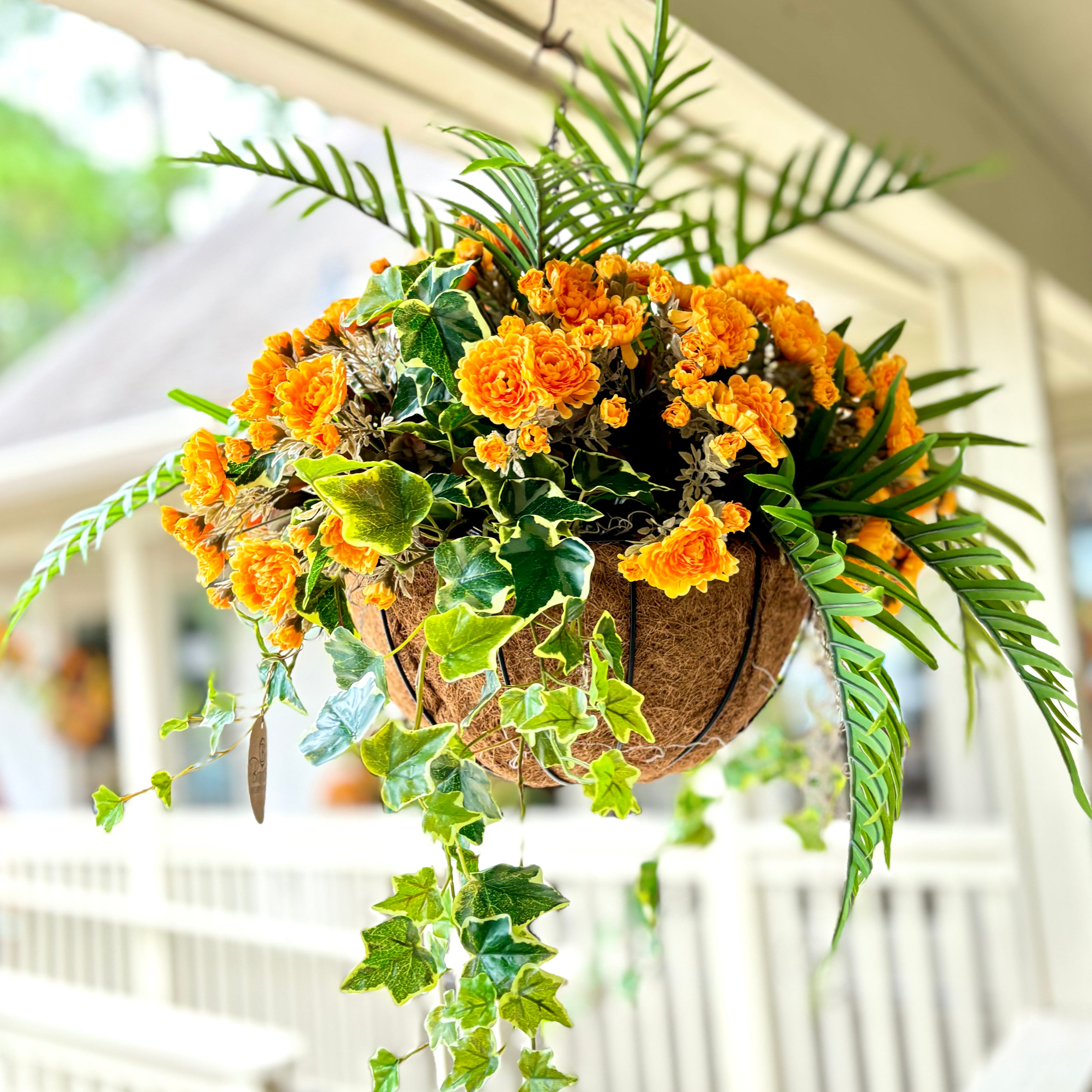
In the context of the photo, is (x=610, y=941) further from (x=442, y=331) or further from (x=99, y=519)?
(x=442, y=331)

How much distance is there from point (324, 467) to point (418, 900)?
249 mm

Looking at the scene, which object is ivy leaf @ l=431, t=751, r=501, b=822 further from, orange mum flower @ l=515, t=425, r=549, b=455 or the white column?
the white column

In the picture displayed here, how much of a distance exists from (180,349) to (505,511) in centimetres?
471

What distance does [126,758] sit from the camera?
3996 mm

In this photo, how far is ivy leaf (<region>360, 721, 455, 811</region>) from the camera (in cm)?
58

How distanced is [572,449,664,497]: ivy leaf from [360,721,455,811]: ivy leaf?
17 centimetres

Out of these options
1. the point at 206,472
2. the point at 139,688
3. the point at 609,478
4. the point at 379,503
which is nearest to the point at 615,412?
the point at 609,478

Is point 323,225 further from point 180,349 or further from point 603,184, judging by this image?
point 603,184

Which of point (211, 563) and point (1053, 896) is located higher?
point (211, 563)

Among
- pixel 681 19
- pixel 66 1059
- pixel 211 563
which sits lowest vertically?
pixel 66 1059

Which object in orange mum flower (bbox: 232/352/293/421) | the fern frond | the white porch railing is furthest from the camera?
the white porch railing

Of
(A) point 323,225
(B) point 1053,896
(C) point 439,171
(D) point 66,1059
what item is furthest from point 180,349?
(B) point 1053,896

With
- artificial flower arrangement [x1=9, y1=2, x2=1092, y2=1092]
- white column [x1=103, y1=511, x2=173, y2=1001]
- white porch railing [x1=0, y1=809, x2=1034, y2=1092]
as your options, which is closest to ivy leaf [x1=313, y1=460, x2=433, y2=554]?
artificial flower arrangement [x1=9, y1=2, x2=1092, y2=1092]

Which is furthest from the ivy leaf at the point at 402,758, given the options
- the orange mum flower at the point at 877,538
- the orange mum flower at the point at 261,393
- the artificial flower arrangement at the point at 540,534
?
the orange mum flower at the point at 877,538
